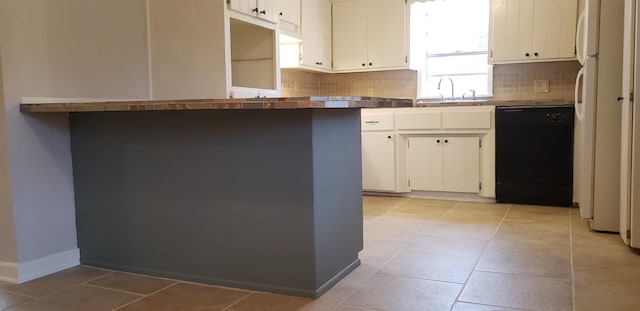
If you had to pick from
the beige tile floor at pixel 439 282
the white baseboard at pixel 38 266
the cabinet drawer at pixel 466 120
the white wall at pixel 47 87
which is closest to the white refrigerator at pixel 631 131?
the beige tile floor at pixel 439 282

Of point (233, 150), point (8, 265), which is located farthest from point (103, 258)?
point (233, 150)

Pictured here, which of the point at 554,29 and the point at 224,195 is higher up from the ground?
the point at 554,29

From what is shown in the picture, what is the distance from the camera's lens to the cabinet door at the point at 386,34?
5031mm

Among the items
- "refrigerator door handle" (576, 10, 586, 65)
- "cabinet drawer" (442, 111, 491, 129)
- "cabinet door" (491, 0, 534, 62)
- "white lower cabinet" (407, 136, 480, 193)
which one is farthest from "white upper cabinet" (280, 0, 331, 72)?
"refrigerator door handle" (576, 10, 586, 65)

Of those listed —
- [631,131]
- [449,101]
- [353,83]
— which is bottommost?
[631,131]

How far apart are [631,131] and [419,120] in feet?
6.51

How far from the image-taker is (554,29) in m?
4.37

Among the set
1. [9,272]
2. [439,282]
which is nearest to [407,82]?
[439,282]

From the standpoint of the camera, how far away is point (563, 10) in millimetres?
4312

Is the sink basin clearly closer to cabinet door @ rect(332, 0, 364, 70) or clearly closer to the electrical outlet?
the electrical outlet

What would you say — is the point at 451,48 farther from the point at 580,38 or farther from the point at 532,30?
the point at 580,38

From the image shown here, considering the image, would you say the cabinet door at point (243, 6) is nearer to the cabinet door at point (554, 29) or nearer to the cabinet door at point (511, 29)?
the cabinet door at point (511, 29)

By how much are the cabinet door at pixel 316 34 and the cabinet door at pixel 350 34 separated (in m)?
0.09

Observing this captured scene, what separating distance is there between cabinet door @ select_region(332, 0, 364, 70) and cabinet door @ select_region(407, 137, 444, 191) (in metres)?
1.13
